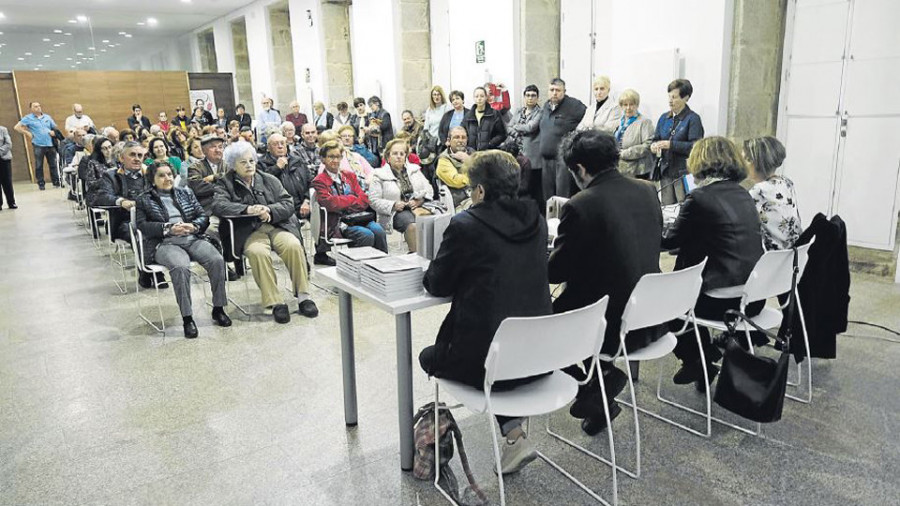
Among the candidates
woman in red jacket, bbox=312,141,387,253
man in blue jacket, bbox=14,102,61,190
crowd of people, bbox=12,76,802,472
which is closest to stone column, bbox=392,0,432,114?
crowd of people, bbox=12,76,802,472

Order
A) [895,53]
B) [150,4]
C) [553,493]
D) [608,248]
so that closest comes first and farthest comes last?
[553,493] < [608,248] < [895,53] < [150,4]

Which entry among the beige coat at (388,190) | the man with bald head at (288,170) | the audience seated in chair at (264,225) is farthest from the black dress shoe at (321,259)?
the audience seated in chair at (264,225)

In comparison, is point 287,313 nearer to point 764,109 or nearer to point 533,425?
point 533,425

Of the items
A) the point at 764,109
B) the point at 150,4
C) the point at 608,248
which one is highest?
the point at 150,4

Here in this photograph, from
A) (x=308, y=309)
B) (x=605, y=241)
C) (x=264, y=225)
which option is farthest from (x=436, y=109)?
(x=605, y=241)

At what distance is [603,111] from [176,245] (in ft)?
14.1

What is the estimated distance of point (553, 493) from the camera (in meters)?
2.50

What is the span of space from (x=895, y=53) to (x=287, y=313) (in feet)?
17.1

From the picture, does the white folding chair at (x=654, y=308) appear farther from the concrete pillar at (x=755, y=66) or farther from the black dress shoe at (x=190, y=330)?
the concrete pillar at (x=755, y=66)

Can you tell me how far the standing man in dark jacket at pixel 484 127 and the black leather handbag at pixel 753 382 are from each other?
18.2ft

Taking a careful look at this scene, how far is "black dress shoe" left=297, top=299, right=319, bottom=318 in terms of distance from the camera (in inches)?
185

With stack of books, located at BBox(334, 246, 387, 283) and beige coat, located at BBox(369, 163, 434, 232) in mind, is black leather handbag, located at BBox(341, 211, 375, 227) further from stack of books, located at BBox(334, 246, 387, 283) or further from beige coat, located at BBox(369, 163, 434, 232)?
stack of books, located at BBox(334, 246, 387, 283)

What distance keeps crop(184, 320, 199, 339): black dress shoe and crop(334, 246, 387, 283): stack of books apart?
1930 mm

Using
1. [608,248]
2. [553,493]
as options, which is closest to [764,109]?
[608,248]
